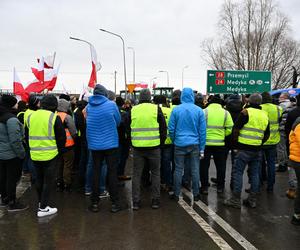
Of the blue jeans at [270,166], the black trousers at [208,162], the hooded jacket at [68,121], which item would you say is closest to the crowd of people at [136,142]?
the black trousers at [208,162]

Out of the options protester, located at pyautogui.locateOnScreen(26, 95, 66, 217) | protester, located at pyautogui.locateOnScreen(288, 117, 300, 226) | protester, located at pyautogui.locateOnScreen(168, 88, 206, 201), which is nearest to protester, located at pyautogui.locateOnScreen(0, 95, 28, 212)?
protester, located at pyautogui.locateOnScreen(26, 95, 66, 217)

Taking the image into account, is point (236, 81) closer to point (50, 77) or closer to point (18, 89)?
point (50, 77)

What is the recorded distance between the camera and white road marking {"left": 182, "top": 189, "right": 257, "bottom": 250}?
3855 millimetres

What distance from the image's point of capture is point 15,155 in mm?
5164

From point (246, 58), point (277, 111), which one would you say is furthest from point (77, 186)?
point (246, 58)

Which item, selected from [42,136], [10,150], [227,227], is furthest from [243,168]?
[10,150]

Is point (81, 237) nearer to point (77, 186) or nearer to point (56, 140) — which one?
point (56, 140)

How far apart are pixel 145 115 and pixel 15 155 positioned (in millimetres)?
2302

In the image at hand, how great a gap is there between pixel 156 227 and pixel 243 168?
191cm

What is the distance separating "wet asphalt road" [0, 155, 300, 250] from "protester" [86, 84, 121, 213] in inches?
13.0

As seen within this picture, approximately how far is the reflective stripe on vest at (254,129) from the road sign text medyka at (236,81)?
890 centimetres

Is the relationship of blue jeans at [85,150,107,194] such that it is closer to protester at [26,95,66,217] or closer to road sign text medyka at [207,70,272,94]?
protester at [26,95,66,217]

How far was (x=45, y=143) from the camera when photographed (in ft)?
16.0

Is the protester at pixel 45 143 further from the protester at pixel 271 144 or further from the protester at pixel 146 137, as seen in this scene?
the protester at pixel 271 144
